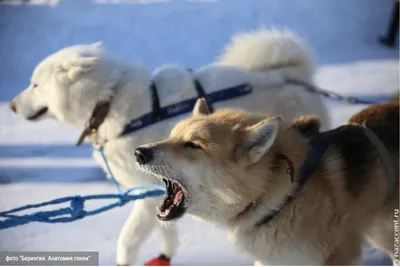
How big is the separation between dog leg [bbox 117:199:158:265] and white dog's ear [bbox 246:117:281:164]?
49cm

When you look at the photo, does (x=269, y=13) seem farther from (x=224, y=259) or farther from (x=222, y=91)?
(x=224, y=259)

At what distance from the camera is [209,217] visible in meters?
1.02

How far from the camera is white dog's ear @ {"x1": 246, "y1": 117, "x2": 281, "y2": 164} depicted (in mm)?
915

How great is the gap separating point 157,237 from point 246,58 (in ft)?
1.97

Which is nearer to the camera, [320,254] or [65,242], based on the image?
[320,254]

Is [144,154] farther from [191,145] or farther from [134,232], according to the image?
[134,232]

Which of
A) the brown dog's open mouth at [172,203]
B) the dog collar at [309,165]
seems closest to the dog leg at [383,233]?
the dog collar at [309,165]

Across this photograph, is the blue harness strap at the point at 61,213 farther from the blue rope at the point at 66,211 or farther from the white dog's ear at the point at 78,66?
the white dog's ear at the point at 78,66

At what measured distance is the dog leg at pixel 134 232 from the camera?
1.36 meters

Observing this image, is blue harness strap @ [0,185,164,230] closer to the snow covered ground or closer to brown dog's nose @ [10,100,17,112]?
the snow covered ground

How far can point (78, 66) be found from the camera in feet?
4.41

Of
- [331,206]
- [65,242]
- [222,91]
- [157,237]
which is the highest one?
[222,91]

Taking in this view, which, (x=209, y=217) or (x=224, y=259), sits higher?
(x=209, y=217)

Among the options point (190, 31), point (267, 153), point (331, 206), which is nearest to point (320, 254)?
point (331, 206)
